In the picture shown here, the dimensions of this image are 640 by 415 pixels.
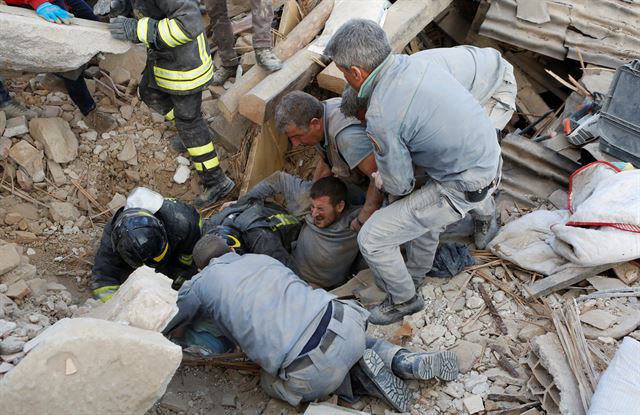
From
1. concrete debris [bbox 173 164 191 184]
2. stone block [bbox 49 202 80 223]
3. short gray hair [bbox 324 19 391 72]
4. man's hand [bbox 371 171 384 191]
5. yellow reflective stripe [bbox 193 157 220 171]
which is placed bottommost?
stone block [bbox 49 202 80 223]

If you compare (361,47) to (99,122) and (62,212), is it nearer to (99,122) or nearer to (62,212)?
(62,212)

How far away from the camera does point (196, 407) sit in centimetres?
376

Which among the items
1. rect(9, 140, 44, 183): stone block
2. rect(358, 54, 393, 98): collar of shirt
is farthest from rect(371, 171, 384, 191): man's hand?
rect(9, 140, 44, 183): stone block

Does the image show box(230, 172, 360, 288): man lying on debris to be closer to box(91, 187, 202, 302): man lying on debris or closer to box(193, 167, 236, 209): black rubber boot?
box(193, 167, 236, 209): black rubber boot

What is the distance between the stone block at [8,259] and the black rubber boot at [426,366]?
270 centimetres

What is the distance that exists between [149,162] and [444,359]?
3.31m

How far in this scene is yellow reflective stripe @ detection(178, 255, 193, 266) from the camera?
4863mm

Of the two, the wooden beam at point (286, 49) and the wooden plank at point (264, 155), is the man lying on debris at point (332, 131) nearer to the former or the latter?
the wooden beam at point (286, 49)

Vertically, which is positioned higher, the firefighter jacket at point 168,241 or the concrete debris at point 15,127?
the concrete debris at point 15,127

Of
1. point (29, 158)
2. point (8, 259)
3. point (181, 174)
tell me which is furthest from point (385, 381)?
point (29, 158)

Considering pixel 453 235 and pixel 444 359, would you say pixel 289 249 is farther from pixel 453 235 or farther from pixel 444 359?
pixel 444 359

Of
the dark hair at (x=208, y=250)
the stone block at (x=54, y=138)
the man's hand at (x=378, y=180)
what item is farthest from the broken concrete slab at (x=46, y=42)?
the man's hand at (x=378, y=180)

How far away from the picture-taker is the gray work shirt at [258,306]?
135 inches

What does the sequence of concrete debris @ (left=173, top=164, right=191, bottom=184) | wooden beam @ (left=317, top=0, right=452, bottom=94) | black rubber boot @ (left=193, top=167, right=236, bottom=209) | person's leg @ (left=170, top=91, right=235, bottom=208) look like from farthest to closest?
concrete debris @ (left=173, top=164, right=191, bottom=184) → black rubber boot @ (left=193, top=167, right=236, bottom=209) → wooden beam @ (left=317, top=0, right=452, bottom=94) → person's leg @ (left=170, top=91, right=235, bottom=208)
